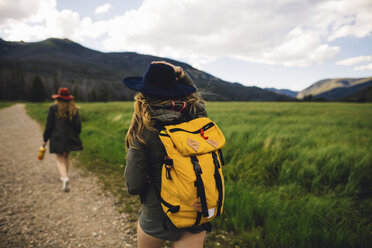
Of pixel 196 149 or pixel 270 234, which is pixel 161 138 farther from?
pixel 270 234

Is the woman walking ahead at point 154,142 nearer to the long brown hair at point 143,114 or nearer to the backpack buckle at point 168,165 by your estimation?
the long brown hair at point 143,114

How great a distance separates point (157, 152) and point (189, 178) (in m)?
0.32

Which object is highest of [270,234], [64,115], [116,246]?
[64,115]

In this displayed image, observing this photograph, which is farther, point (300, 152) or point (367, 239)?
point (300, 152)

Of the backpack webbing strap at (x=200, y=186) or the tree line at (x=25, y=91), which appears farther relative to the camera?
the tree line at (x=25, y=91)

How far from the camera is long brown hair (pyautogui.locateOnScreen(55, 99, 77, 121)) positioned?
4094 mm

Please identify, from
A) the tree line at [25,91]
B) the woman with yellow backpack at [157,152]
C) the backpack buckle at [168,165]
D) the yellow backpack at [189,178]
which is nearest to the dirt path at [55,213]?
the woman with yellow backpack at [157,152]

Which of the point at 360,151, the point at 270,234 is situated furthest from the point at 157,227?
the point at 360,151

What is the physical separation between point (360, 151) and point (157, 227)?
6135 millimetres

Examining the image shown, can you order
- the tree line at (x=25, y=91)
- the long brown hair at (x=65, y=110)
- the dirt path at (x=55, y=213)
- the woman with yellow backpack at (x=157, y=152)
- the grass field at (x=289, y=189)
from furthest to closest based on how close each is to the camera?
the tree line at (x=25, y=91) < the long brown hair at (x=65, y=110) < the dirt path at (x=55, y=213) < the grass field at (x=289, y=189) < the woman with yellow backpack at (x=157, y=152)

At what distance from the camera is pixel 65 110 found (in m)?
4.14

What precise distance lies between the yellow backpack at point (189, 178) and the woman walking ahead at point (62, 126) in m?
3.96

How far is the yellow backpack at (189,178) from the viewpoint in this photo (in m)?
1.12

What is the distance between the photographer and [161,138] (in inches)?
46.8
